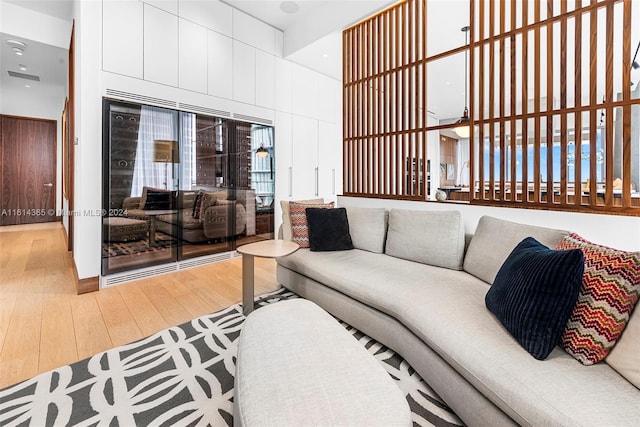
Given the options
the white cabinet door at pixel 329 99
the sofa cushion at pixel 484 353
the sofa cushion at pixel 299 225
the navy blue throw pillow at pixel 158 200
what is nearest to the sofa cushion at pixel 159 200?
the navy blue throw pillow at pixel 158 200

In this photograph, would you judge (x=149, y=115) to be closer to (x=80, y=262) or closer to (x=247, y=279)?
(x=80, y=262)

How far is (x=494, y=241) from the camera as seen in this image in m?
2.05

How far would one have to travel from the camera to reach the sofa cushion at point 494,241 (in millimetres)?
1816

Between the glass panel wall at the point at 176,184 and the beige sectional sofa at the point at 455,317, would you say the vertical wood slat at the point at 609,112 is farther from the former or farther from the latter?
the glass panel wall at the point at 176,184

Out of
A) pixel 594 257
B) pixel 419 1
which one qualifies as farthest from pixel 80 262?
pixel 419 1

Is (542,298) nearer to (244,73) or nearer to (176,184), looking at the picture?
(176,184)

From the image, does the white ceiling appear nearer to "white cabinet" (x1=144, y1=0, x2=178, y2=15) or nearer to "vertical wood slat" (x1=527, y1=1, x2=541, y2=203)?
"white cabinet" (x1=144, y1=0, x2=178, y2=15)

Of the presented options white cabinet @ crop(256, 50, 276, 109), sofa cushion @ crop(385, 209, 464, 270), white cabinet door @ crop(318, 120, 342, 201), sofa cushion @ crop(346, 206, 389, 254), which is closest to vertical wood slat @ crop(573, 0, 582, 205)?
sofa cushion @ crop(385, 209, 464, 270)

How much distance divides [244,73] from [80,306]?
Answer: 3361 mm

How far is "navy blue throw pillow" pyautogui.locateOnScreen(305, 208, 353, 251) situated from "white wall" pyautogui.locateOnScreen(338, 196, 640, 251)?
34.6 inches

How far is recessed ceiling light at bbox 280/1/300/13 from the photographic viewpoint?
160 inches

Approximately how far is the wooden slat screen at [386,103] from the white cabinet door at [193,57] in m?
1.78

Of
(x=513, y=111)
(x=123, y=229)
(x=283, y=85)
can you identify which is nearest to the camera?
(x=513, y=111)

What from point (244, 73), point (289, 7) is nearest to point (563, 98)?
point (289, 7)
